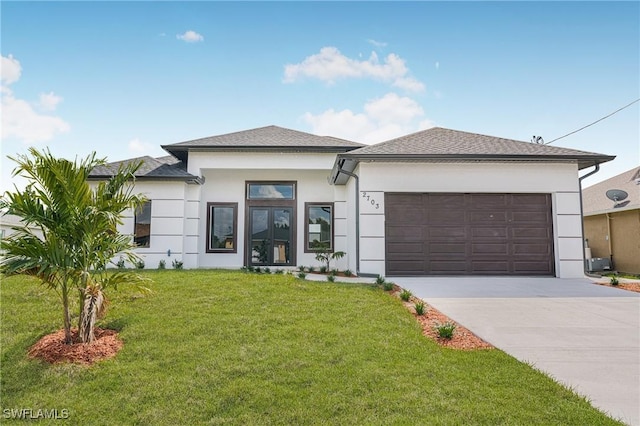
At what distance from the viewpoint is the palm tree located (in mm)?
3957

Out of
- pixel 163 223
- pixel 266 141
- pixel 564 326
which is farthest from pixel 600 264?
pixel 163 223

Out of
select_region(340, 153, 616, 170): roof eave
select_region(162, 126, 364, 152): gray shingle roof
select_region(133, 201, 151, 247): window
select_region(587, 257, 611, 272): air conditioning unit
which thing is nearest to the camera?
select_region(340, 153, 616, 170): roof eave

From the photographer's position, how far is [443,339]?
441 centimetres

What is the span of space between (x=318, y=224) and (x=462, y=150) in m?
5.87

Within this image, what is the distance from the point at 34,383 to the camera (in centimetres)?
Answer: 346

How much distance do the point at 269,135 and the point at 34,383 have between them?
1156cm

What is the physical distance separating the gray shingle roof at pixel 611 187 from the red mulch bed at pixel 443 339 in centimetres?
1174

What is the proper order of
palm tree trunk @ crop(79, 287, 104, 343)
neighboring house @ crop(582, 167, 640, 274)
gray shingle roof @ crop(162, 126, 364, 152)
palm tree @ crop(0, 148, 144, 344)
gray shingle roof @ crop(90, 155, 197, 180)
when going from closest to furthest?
palm tree @ crop(0, 148, 144, 344), palm tree trunk @ crop(79, 287, 104, 343), gray shingle roof @ crop(90, 155, 197, 180), gray shingle roof @ crop(162, 126, 364, 152), neighboring house @ crop(582, 167, 640, 274)

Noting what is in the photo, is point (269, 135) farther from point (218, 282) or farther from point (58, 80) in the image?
point (218, 282)

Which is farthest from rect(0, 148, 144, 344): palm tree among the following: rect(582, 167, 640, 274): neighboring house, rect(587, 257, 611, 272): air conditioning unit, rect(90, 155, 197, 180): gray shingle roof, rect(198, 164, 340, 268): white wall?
A: rect(587, 257, 611, 272): air conditioning unit

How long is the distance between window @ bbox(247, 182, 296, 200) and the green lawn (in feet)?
25.5

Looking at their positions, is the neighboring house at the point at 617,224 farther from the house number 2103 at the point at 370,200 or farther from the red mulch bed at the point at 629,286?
the house number 2103 at the point at 370,200

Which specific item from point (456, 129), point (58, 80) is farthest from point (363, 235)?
point (58, 80)

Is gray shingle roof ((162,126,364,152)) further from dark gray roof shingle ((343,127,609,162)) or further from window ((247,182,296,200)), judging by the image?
dark gray roof shingle ((343,127,609,162))
